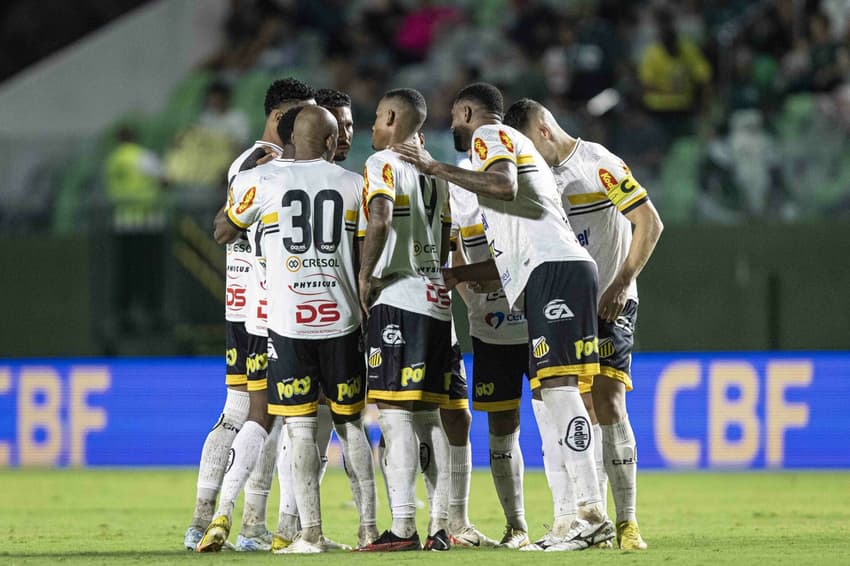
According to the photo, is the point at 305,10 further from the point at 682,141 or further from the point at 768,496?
the point at 768,496

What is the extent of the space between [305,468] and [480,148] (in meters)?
1.87

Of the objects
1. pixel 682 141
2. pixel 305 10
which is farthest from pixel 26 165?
pixel 682 141

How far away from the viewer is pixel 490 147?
7297 millimetres

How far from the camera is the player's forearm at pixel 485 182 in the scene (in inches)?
283

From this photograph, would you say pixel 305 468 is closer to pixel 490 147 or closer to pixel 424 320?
pixel 424 320

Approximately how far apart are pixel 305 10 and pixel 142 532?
12425 mm

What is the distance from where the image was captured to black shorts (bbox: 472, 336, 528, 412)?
26.2 ft

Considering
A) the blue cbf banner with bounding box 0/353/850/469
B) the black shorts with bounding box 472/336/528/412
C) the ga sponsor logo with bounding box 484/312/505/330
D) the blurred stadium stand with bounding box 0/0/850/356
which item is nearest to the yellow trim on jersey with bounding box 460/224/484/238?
the ga sponsor logo with bounding box 484/312/505/330

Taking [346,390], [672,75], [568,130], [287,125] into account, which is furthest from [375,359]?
[672,75]

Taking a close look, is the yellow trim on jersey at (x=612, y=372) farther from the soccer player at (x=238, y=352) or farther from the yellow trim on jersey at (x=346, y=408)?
the soccer player at (x=238, y=352)

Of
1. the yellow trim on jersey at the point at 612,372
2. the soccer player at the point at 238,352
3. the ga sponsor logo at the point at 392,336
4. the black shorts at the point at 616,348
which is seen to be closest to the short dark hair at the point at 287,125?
the soccer player at the point at 238,352

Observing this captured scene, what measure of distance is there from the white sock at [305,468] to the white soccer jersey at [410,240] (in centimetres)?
75

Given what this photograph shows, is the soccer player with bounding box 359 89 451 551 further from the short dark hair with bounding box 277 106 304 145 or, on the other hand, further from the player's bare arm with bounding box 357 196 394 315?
Result: the short dark hair with bounding box 277 106 304 145

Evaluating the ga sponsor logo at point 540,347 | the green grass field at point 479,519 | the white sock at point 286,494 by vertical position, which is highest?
the ga sponsor logo at point 540,347
